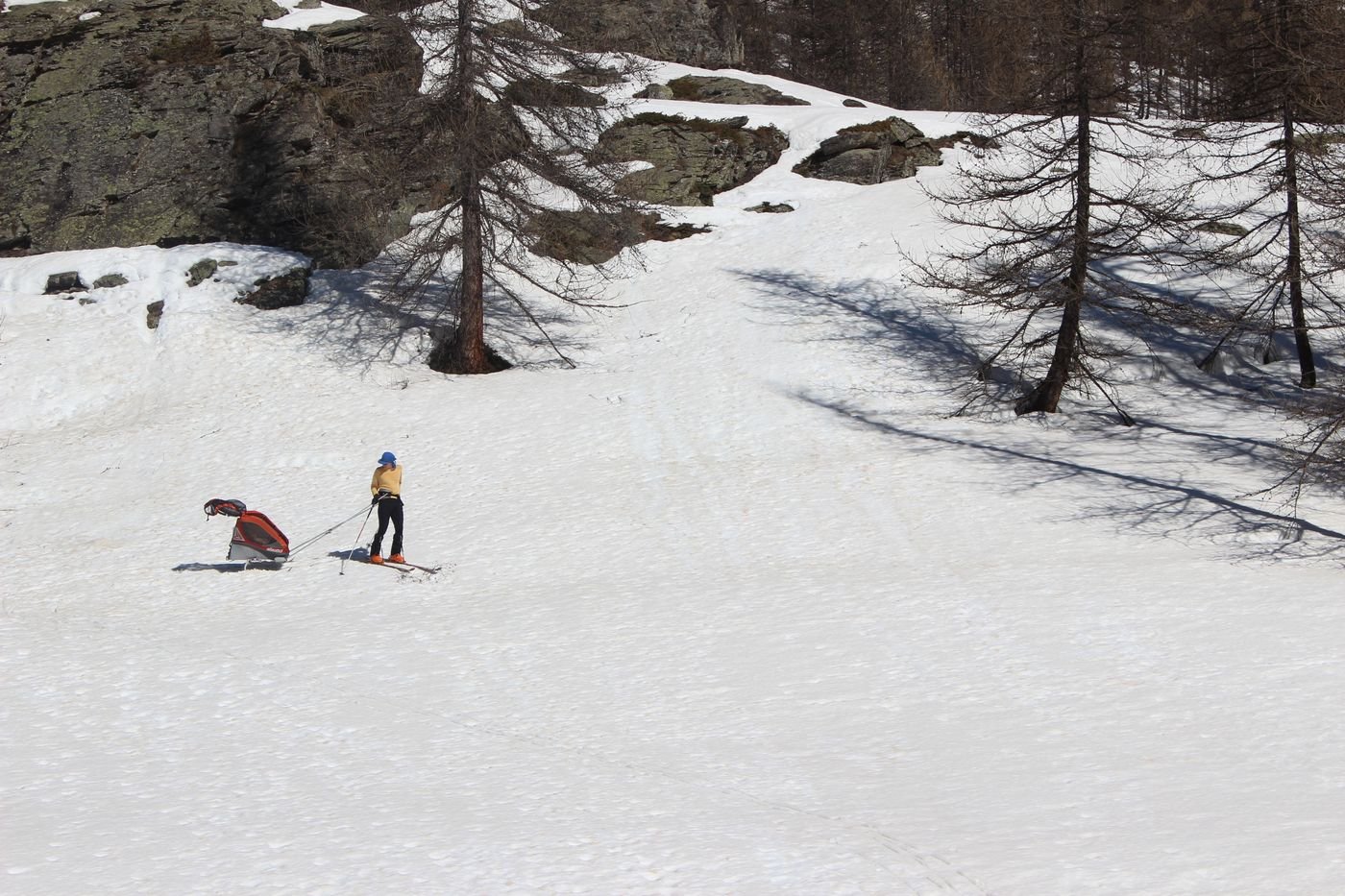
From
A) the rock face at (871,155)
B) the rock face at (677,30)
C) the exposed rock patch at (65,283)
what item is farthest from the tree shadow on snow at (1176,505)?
the rock face at (677,30)

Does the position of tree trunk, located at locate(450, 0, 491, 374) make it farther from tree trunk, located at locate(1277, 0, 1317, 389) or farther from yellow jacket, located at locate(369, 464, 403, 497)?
tree trunk, located at locate(1277, 0, 1317, 389)

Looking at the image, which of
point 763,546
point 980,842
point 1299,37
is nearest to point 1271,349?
point 1299,37

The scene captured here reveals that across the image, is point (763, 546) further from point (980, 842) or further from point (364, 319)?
point (364, 319)

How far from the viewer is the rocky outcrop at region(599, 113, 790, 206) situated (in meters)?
30.6

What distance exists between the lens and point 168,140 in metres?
26.3

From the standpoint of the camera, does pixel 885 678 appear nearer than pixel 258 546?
Yes

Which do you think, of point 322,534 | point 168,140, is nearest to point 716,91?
point 168,140

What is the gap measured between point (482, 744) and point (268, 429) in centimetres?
1284

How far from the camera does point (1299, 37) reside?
19.6 meters

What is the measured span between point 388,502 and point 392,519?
0.27 m

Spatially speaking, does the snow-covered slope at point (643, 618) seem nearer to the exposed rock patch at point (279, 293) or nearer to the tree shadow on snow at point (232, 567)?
the tree shadow on snow at point (232, 567)

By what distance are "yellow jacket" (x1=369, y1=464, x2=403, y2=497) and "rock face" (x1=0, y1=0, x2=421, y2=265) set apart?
1253 centimetres

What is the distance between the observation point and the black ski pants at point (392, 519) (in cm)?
1357

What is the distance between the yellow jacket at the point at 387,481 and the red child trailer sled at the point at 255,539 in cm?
138
